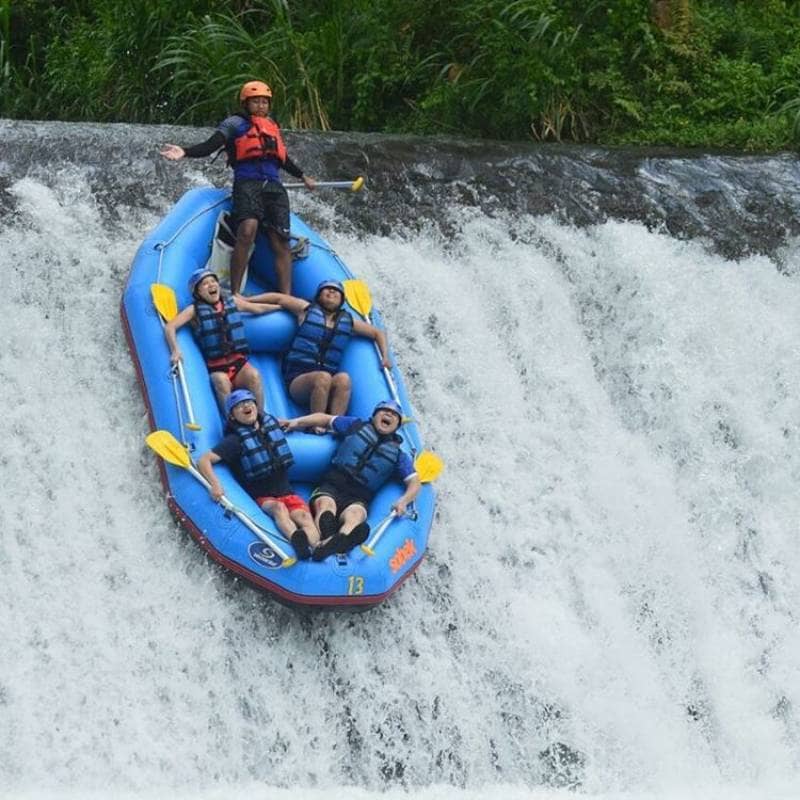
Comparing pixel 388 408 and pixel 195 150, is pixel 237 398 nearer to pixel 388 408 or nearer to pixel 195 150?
pixel 388 408

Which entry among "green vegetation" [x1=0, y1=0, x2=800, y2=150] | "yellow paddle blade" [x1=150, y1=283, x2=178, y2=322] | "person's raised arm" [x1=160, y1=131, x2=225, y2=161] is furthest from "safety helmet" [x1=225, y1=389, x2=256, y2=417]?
"green vegetation" [x1=0, y1=0, x2=800, y2=150]

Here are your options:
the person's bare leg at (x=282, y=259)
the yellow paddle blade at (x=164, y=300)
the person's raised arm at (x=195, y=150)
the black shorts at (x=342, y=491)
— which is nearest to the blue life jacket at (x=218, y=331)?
the yellow paddle blade at (x=164, y=300)

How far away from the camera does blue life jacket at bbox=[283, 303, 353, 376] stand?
6.76 meters

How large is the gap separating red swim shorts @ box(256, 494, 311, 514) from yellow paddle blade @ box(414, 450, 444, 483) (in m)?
0.51

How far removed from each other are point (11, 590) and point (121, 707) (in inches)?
25.7

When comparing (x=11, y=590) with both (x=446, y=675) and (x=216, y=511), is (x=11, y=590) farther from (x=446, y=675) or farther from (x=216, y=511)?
(x=446, y=675)

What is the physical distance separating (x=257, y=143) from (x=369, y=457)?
1700mm

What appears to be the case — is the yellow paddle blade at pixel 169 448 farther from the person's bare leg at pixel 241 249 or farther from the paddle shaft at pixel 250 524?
the person's bare leg at pixel 241 249

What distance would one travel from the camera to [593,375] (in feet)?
24.8

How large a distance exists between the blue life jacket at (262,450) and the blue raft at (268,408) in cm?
9

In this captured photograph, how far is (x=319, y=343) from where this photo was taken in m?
6.76

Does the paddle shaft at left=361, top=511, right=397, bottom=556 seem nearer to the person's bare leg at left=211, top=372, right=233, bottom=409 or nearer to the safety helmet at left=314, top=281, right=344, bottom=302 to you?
the person's bare leg at left=211, top=372, right=233, bottom=409

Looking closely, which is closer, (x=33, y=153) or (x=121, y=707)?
(x=121, y=707)

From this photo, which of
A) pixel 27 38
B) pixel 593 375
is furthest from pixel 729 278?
pixel 27 38
